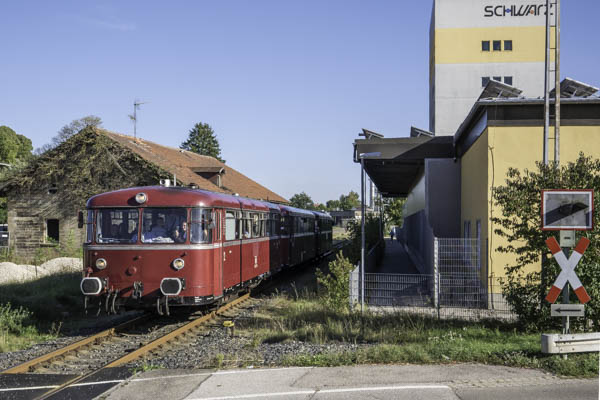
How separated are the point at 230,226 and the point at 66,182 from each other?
19.1 meters

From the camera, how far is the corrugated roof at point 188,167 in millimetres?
30500

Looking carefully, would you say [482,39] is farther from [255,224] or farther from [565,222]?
[565,222]

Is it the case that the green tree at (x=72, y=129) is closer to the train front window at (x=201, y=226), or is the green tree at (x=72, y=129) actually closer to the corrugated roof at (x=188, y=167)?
the corrugated roof at (x=188, y=167)

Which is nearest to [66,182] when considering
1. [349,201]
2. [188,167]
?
[188,167]

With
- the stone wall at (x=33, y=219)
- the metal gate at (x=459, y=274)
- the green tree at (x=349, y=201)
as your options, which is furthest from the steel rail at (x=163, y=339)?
the green tree at (x=349, y=201)

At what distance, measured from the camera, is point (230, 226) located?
1426cm

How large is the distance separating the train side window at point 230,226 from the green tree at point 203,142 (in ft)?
270

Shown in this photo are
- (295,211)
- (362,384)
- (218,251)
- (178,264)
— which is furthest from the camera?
(295,211)

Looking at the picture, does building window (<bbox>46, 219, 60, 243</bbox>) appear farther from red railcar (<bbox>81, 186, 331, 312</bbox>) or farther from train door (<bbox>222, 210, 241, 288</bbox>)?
red railcar (<bbox>81, 186, 331, 312</bbox>)

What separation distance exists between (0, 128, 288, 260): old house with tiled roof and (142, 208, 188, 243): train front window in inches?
679

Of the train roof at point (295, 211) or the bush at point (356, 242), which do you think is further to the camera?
the train roof at point (295, 211)

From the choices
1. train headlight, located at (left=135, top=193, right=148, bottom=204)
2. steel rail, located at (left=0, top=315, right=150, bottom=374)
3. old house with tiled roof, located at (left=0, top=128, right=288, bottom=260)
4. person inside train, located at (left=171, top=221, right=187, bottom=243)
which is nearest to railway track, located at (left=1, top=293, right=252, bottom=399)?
steel rail, located at (left=0, top=315, right=150, bottom=374)

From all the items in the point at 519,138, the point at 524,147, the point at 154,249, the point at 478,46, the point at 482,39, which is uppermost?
the point at 482,39

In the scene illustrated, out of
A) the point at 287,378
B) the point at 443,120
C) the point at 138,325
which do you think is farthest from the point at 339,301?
the point at 443,120
